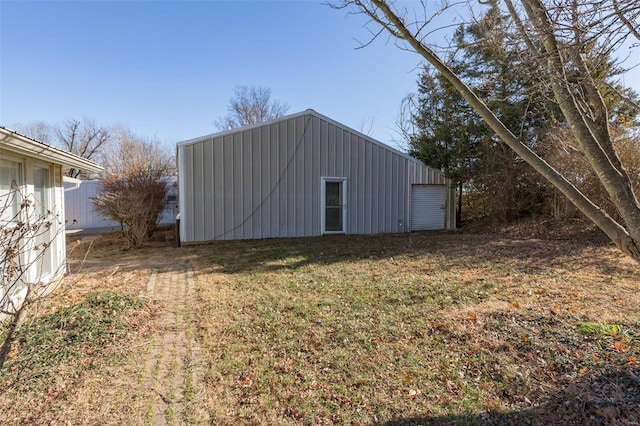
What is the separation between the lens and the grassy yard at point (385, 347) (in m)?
2.16

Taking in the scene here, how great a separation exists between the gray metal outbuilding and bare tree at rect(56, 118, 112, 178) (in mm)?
22970

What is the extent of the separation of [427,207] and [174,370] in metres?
10.9

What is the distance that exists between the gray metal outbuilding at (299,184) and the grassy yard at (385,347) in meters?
3.70

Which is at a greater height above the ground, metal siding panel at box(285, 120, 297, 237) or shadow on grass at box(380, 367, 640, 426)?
metal siding panel at box(285, 120, 297, 237)

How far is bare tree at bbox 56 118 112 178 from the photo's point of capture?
26016 millimetres

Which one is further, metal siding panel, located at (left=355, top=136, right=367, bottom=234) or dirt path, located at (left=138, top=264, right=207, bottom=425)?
metal siding panel, located at (left=355, top=136, right=367, bottom=234)

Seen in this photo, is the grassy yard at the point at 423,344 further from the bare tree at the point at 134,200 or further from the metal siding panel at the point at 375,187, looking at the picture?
the metal siding panel at the point at 375,187

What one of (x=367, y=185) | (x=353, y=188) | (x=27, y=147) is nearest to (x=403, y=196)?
(x=367, y=185)

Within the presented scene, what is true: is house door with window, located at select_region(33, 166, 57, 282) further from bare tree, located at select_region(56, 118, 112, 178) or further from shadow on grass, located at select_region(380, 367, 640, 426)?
bare tree, located at select_region(56, 118, 112, 178)

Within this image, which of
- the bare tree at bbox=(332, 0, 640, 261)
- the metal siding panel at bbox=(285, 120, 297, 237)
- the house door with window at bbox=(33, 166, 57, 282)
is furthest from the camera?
the metal siding panel at bbox=(285, 120, 297, 237)

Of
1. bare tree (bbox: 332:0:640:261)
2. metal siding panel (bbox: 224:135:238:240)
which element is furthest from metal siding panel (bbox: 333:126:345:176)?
bare tree (bbox: 332:0:640:261)

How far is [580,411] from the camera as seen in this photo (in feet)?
6.65

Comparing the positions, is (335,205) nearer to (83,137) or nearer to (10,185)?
(10,185)

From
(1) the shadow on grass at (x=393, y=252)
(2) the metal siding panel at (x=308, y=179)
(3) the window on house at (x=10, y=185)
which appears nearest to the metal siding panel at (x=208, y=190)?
(1) the shadow on grass at (x=393, y=252)
